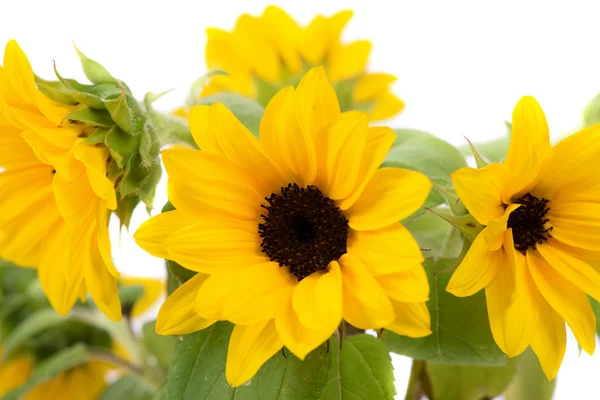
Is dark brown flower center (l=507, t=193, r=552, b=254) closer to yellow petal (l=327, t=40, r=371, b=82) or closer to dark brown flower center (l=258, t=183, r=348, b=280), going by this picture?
dark brown flower center (l=258, t=183, r=348, b=280)

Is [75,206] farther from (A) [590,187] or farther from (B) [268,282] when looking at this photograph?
(A) [590,187]

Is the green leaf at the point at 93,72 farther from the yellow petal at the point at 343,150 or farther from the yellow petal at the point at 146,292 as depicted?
the yellow petal at the point at 146,292

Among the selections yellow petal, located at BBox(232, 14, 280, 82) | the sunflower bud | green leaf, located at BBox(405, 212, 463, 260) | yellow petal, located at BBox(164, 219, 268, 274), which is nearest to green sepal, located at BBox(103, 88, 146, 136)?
the sunflower bud

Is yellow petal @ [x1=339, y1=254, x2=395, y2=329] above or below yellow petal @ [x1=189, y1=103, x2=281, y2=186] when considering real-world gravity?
below

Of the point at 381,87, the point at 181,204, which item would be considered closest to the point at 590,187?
the point at 181,204

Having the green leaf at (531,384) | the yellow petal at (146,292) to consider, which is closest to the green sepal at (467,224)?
the green leaf at (531,384)

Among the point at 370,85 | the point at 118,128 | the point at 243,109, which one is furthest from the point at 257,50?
the point at 118,128
